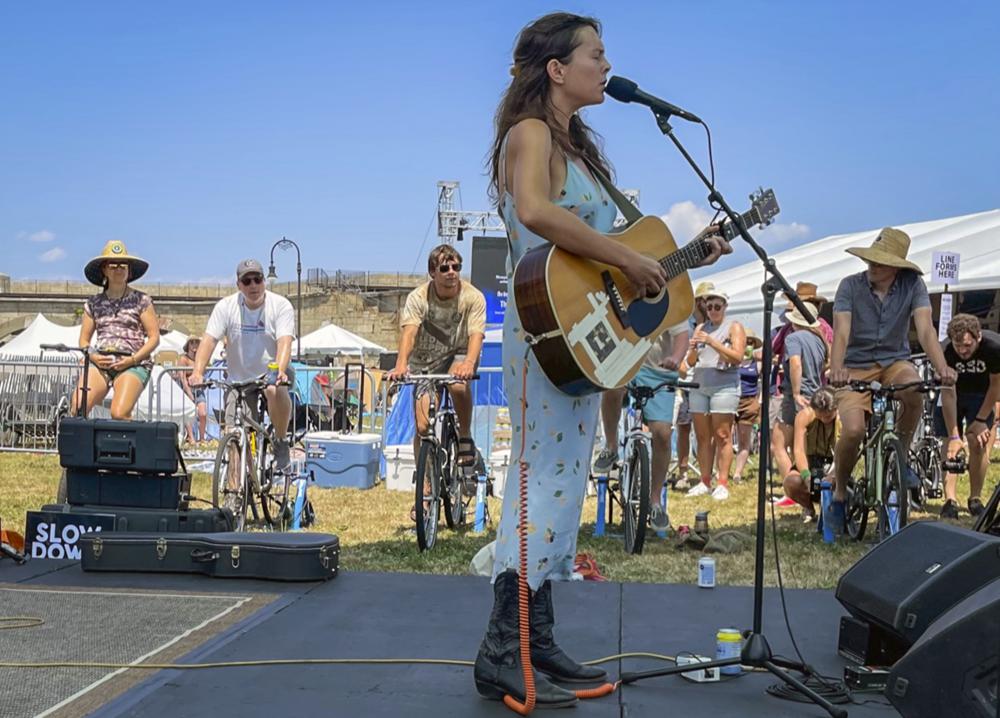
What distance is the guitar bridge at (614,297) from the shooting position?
309 cm

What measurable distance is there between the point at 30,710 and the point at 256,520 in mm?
4353

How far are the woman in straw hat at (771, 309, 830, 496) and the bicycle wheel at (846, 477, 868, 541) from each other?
1.27 metres

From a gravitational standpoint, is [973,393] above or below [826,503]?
above

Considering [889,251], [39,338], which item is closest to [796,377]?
[889,251]

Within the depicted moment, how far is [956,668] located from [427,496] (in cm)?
430

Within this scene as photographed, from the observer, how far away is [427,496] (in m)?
6.45

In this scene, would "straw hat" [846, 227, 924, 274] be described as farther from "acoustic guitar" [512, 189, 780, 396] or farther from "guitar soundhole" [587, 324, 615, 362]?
"guitar soundhole" [587, 324, 615, 362]

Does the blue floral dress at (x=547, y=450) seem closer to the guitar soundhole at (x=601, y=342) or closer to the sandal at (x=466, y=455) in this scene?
the guitar soundhole at (x=601, y=342)

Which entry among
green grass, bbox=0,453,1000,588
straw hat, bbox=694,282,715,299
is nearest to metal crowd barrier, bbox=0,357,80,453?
green grass, bbox=0,453,1000,588

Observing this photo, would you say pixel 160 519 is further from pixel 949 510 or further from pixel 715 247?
pixel 949 510

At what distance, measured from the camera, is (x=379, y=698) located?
3.03 m

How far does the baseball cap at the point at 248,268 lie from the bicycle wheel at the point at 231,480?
41.5 inches

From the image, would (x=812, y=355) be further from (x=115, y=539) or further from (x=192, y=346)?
(x=192, y=346)

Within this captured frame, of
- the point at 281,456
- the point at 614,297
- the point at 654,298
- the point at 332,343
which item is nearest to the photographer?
the point at 614,297
